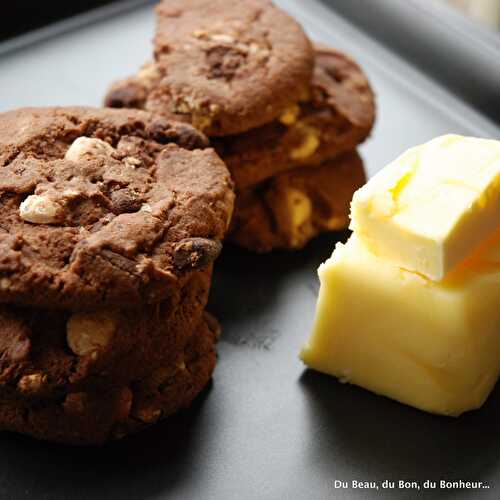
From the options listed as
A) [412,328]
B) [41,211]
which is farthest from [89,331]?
[412,328]

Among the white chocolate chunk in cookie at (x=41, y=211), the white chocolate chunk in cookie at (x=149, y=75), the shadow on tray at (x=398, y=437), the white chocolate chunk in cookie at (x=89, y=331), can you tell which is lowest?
the shadow on tray at (x=398, y=437)

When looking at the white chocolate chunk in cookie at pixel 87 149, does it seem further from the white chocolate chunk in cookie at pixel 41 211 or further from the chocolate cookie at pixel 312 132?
the chocolate cookie at pixel 312 132

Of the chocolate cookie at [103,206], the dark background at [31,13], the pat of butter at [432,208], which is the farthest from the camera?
the dark background at [31,13]

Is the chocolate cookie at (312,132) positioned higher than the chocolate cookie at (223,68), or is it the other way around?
the chocolate cookie at (223,68)

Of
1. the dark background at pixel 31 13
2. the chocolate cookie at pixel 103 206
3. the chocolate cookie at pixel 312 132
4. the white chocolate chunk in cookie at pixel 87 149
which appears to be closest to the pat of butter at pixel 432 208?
the chocolate cookie at pixel 103 206

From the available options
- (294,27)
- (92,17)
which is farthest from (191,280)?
(92,17)

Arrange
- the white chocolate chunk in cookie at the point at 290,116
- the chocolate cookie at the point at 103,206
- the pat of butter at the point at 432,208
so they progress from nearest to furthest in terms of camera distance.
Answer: the chocolate cookie at the point at 103,206
the pat of butter at the point at 432,208
the white chocolate chunk in cookie at the point at 290,116

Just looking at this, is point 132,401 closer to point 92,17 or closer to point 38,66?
point 38,66
